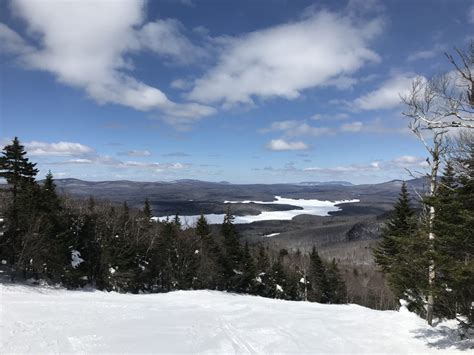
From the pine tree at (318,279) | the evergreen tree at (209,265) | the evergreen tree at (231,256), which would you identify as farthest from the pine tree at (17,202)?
the pine tree at (318,279)

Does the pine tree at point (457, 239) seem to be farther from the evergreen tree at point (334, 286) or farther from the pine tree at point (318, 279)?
the evergreen tree at point (334, 286)

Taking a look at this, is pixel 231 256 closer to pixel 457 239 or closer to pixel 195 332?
pixel 195 332

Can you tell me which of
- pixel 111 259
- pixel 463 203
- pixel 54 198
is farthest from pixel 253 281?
pixel 463 203

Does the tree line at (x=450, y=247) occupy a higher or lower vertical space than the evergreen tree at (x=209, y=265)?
higher

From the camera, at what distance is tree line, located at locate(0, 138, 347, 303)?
3059cm

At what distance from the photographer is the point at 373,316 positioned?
2258 cm

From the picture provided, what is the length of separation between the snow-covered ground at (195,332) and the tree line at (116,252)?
Result: 42.4 feet

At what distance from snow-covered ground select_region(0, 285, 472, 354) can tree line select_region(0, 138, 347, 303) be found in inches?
509

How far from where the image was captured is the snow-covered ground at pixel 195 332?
12.2 m

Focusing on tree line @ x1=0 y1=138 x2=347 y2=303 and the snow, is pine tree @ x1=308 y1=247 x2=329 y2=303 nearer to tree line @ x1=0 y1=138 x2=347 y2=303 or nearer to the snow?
tree line @ x1=0 y1=138 x2=347 y2=303

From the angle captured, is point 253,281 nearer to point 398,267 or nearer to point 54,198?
point 54,198

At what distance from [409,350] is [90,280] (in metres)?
33.0

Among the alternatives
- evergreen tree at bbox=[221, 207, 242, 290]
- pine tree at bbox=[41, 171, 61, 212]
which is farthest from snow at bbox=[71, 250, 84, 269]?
evergreen tree at bbox=[221, 207, 242, 290]

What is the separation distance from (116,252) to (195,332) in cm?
2737
